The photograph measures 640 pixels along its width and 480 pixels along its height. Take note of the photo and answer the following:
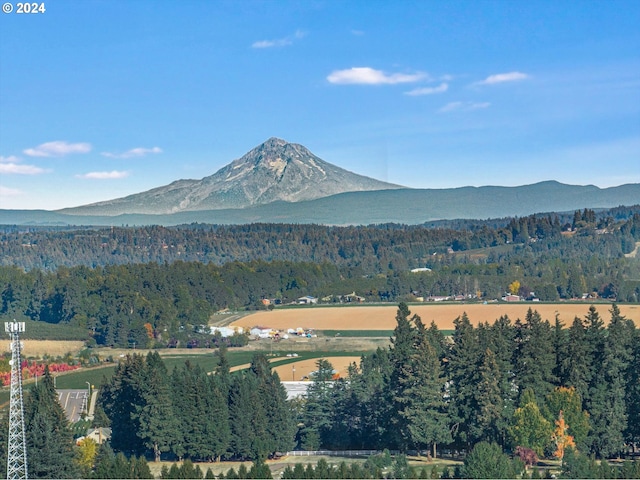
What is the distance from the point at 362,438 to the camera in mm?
54719

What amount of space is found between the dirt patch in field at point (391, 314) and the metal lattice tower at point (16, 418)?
63.9m

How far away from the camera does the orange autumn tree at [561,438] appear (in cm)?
4788

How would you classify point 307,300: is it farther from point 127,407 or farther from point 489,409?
point 489,409

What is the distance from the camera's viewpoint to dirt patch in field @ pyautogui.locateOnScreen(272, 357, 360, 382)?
7462 cm

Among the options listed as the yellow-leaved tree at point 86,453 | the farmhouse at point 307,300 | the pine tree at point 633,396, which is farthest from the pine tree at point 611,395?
the farmhouse at point 307,300

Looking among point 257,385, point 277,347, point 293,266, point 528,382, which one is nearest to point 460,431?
point 528,382

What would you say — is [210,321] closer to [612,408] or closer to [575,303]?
[575,303]

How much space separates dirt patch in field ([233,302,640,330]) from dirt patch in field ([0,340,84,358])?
17847 mm

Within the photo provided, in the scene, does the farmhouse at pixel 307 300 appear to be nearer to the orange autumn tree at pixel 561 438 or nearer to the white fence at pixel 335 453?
the white fence at pixel 335 453

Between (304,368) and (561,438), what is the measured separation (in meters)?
33.7

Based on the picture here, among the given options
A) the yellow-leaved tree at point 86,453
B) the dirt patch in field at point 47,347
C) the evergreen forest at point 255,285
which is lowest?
the yellow-leaved tree at point 86,453

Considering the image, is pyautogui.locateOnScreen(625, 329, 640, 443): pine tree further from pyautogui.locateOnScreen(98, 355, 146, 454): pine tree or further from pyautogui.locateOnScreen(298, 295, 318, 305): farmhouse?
pyautogui.locateOnScreen(298, 295, 318, 305): farmhouse

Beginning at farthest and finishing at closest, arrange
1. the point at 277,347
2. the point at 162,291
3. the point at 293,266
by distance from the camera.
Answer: the point at 293,266 → the point at 162,291 → the point at 277,347

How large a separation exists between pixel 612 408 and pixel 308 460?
48.2ft
